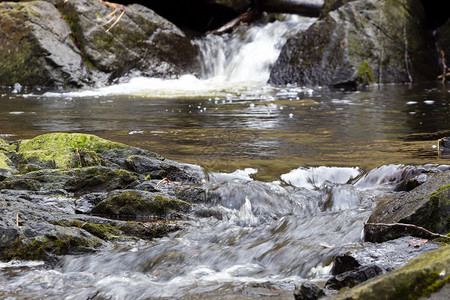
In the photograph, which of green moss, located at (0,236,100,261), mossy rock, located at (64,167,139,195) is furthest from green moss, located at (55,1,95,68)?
green moss, located at (0,236,100,261)

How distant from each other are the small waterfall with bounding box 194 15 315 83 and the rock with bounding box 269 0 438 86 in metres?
1.64

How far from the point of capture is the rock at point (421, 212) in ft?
11.8

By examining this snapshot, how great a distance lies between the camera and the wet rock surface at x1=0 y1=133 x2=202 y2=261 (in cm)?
398

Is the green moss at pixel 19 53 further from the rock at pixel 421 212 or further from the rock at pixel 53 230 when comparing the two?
the rock at pixel 421 212

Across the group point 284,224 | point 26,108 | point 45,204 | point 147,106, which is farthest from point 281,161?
point 26,108

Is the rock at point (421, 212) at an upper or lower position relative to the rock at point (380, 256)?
upper

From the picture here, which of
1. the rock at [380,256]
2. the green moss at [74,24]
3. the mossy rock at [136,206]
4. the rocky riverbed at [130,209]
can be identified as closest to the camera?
the rocky riverbed at [130,209]

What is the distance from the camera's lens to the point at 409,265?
2.47m

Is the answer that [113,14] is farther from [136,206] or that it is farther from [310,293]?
[310,293]

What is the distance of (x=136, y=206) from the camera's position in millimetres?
4879

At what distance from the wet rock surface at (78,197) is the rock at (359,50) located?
32.9 feet

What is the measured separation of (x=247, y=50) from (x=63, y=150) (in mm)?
13322

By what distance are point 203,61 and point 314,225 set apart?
47.0 ft

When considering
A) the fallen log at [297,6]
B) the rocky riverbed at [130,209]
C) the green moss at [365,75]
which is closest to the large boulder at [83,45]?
the fallen log at [297,6]
